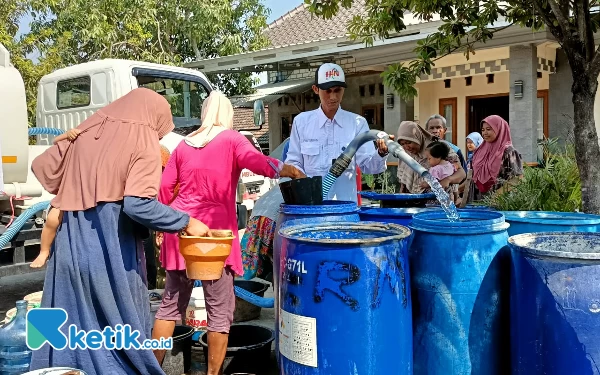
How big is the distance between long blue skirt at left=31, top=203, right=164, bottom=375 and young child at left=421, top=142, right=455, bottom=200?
2.91 metres

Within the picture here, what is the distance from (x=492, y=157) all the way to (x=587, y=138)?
7.56ft

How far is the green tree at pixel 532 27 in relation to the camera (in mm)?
3395

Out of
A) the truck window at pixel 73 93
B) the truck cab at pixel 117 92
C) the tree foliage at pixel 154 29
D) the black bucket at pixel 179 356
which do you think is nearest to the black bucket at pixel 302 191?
the black bucket at pixel 179 356

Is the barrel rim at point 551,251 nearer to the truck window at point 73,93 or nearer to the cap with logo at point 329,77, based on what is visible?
the cap with logo at point 329,77

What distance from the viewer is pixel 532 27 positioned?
4.34 metres

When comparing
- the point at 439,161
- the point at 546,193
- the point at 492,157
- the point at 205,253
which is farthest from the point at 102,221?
the point at 492,157

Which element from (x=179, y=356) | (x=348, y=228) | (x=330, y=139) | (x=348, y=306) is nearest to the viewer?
(x=348, y=306)

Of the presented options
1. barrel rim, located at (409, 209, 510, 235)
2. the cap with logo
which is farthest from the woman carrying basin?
the cap with logo

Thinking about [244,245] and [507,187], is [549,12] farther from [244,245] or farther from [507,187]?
[244,245]

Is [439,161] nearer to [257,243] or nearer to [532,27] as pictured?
[532,27]

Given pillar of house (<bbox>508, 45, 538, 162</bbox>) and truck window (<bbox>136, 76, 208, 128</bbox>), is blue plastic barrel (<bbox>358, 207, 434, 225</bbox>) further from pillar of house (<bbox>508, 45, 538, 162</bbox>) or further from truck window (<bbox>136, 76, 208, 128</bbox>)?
pillar of house (<bbox>508, 45, 538, 162</bbox>)

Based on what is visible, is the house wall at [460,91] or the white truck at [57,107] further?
the house wall at [460,91]

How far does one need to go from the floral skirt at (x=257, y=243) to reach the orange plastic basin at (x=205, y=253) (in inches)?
34.2

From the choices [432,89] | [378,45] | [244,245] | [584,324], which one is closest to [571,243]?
[584,324]
